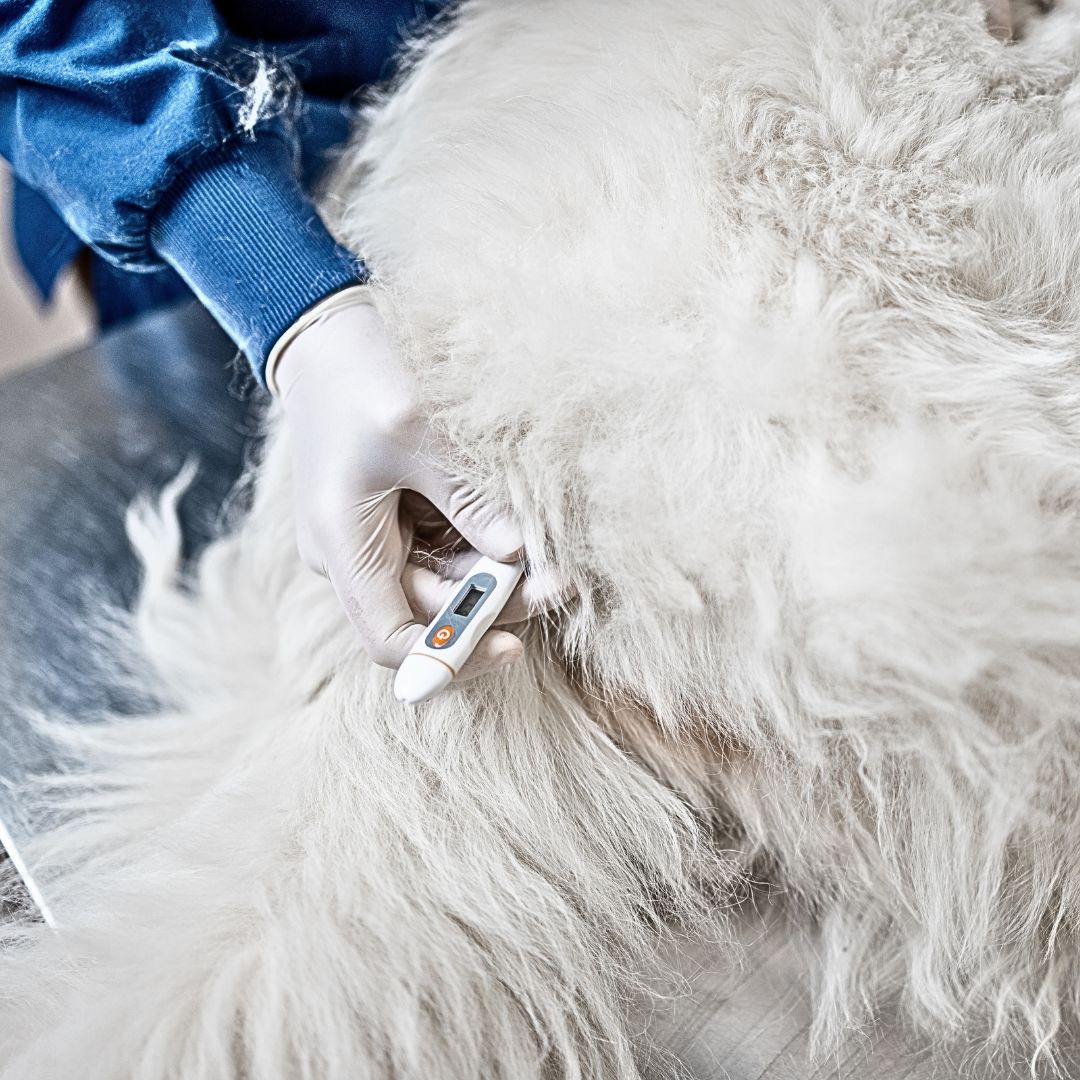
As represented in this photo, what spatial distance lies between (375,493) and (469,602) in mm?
78

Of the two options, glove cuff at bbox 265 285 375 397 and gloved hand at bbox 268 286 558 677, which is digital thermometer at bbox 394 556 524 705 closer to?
gloved hand at bbox 268 286 558 677

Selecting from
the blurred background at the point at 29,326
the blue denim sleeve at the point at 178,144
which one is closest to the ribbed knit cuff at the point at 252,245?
the blue denim sleeve at the point at 178,144

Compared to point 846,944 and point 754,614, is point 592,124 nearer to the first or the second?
point 754,614

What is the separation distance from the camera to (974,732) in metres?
0.36

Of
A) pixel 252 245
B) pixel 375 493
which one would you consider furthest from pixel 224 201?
pixel 375 493

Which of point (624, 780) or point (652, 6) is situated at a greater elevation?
point (652, 6)

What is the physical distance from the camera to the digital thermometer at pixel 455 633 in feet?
1.30

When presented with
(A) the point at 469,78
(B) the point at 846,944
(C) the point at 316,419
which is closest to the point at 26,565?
(C) the point at 316,419

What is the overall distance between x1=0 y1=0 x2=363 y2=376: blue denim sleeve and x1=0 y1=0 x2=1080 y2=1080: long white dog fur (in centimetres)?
8

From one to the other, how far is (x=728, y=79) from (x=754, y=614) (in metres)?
0.22

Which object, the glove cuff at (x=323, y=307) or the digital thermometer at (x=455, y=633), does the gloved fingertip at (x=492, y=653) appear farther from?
the glove cuff at (x=323, y=307)

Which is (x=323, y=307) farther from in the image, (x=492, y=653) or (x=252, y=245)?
(x=492, y=653)

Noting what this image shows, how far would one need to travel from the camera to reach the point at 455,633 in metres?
0.40

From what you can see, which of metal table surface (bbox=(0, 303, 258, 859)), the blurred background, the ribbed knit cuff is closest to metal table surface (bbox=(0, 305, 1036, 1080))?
metal table surface (bbox=(0, 303, 258, 859))
